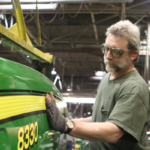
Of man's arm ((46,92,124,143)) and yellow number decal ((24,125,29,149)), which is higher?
yellow number decal ((24,125,29,149))

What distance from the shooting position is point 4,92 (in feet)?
2.37

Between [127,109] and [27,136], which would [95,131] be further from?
[27,136]

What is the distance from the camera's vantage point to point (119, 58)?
1.63 m

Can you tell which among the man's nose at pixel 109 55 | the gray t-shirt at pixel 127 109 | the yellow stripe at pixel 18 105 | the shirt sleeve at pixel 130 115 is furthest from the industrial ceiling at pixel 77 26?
the yellow stripe at pixel 18 105

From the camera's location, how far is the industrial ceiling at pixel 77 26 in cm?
535

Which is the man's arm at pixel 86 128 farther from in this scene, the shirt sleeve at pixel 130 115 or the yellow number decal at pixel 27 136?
the yellow number decal at pixel 27 136

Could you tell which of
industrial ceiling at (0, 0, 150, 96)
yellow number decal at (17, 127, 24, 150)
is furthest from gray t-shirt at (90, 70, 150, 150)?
industrial ceiling at (0, 0, 150, 96)

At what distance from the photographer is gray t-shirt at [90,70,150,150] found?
1345mm

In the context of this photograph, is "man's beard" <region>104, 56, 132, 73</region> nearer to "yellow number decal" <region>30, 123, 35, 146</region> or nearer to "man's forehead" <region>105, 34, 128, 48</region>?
"man's forehead" <region>105, 34, 128, 48</region>

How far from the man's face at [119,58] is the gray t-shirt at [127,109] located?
0.08 meters

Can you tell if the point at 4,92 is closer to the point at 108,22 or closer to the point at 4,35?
the point at 4,35

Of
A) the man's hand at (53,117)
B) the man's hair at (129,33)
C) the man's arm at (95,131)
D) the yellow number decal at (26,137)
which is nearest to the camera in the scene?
the yellow number decal at (26,137)

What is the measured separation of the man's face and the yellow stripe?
819mm

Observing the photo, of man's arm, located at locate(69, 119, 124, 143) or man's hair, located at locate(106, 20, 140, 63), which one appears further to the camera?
man's hair, located at locate(106, 20, 140, 63)
